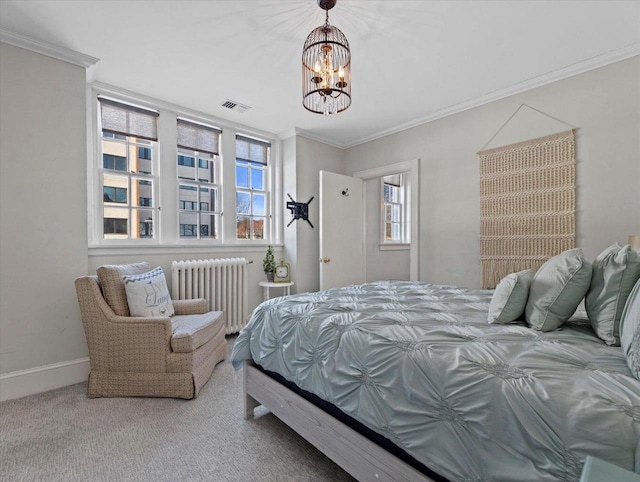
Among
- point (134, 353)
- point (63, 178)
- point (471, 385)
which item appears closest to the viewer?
point (471, 385)

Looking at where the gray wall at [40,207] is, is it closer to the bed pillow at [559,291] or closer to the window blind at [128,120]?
the window blind at [128,120]

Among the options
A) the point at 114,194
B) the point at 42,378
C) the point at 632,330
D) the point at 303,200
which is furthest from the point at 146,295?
the point at 632,330

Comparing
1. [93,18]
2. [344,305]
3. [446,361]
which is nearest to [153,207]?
[93,18]

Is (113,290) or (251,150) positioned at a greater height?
(251,150)

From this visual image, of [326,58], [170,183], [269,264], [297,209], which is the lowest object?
[269,264]

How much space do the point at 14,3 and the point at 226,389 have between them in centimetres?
294

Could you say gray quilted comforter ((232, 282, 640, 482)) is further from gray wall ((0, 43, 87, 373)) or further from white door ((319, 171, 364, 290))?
white door ((319, 171, 364, 290))

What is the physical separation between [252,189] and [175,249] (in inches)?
50.5

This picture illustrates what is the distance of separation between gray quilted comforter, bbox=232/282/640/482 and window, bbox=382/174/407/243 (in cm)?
365

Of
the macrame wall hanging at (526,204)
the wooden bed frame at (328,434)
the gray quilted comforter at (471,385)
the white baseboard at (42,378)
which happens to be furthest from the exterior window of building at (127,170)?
the macrame wall hanging at (526,204)

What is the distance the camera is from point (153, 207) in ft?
10.9

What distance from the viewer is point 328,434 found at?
141cm

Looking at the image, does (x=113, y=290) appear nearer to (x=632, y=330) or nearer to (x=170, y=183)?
(x=170, y=183)

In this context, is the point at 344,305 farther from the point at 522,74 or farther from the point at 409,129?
the point at 409,129
